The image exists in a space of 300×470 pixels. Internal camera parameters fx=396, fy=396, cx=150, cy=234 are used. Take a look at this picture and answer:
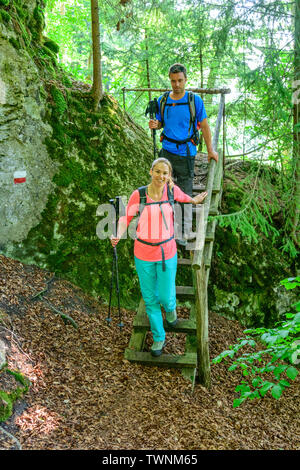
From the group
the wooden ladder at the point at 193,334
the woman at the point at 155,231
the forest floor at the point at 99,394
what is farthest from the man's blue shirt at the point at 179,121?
the forest floor at the point at 99,394

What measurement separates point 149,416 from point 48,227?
3.23 metres

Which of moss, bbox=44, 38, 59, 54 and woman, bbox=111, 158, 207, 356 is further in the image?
moss, bbox=44, 38, 59, 54

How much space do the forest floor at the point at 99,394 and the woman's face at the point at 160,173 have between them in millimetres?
2323

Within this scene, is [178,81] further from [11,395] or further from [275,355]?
[11,395]

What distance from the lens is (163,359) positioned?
499 centimetres

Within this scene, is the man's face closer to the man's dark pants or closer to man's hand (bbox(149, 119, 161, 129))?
man's hand (bbox(149, 119, 161, 129))

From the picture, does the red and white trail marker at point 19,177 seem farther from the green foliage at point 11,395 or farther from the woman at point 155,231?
the green foliage at point 11,395

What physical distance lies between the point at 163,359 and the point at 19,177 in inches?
134

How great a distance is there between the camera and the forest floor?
3.81 metres

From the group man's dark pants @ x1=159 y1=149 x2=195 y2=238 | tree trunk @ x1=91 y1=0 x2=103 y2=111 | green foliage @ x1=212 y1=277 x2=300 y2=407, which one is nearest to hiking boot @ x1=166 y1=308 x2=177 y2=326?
green foliage @ x1=212 y1=277 x2=300 y2=407

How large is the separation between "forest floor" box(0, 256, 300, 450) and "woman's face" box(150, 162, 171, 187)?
2323mm

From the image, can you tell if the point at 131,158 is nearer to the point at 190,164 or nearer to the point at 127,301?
the point at 190,164
